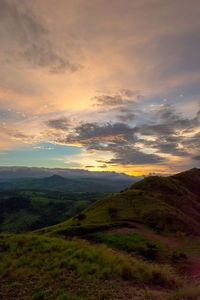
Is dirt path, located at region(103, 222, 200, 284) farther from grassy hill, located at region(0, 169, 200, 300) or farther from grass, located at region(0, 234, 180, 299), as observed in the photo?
grass, located at region(0, 234, 180, 299)

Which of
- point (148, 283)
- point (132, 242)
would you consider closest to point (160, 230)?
point (132, 242)

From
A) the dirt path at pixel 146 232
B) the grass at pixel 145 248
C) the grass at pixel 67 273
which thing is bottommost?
the dirt path at pixel 146 232

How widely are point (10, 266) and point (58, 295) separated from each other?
8001 millimetres

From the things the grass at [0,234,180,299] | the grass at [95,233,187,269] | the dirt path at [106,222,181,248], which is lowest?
the dirt path at [106,222,181,248]

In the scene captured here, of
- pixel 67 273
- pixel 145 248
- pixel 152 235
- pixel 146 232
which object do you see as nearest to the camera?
pixel 67 273

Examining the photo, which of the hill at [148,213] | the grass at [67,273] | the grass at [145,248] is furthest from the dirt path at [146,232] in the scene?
the grass at [67,273]

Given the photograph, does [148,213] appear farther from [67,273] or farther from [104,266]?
[67,273]

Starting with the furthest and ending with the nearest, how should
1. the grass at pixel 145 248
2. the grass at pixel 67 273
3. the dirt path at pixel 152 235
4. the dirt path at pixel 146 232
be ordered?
the dirt path at pixel 146 232 → the dirt path at pixel 152 235 → the grass at pixel 145 248 → the grass at pixel 67 273

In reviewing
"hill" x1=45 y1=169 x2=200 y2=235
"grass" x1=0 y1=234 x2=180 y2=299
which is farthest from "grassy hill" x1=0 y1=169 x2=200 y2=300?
"hill" x1=45 y1=169 x2=200 y2=235

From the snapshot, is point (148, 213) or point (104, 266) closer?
point (104, 266)

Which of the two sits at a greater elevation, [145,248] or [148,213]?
[148,213]

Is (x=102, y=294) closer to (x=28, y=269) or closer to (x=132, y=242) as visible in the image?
(x=28, y=269)

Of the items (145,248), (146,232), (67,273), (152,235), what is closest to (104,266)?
(67,273)

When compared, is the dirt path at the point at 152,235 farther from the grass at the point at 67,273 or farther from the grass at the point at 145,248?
the grass at the point at 67,273
